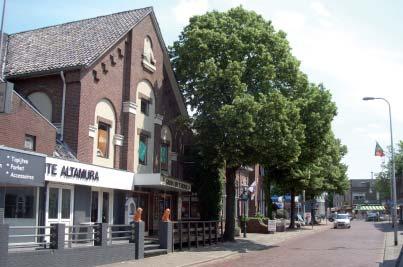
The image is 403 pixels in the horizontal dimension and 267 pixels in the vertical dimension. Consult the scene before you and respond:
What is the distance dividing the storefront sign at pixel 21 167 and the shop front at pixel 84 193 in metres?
1.71

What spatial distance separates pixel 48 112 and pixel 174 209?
11122 mm

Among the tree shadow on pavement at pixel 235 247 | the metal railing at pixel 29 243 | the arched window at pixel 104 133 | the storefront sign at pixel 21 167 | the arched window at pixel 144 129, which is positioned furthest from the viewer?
the arched window at pixel 144 129

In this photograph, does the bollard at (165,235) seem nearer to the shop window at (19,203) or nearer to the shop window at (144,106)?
the shop window at (144,106)

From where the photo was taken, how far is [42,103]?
23.1 meters

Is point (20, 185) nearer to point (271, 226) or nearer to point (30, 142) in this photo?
point (30, 142)

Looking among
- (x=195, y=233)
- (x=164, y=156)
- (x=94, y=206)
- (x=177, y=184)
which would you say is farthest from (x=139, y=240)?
(x=164, y=156)

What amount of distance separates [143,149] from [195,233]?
5.11 metres

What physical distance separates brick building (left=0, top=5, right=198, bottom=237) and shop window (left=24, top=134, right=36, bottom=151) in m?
0.11

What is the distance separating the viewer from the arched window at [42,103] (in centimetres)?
2287

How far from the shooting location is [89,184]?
21.4 meters

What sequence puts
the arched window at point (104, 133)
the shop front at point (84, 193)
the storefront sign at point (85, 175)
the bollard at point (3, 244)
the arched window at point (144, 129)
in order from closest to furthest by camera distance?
the bollard at point (3, 244)
the storefront sign at point (85, 175)
the shop front at point (84, 193)
the arched window at point (104, 133)
the arched window at point (144, 129)

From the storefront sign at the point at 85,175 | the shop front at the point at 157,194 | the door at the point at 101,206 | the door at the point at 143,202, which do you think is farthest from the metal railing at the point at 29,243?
the door at the point at 143,202

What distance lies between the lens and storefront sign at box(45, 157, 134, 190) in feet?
62.2

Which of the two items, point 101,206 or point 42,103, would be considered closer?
point 42,103
